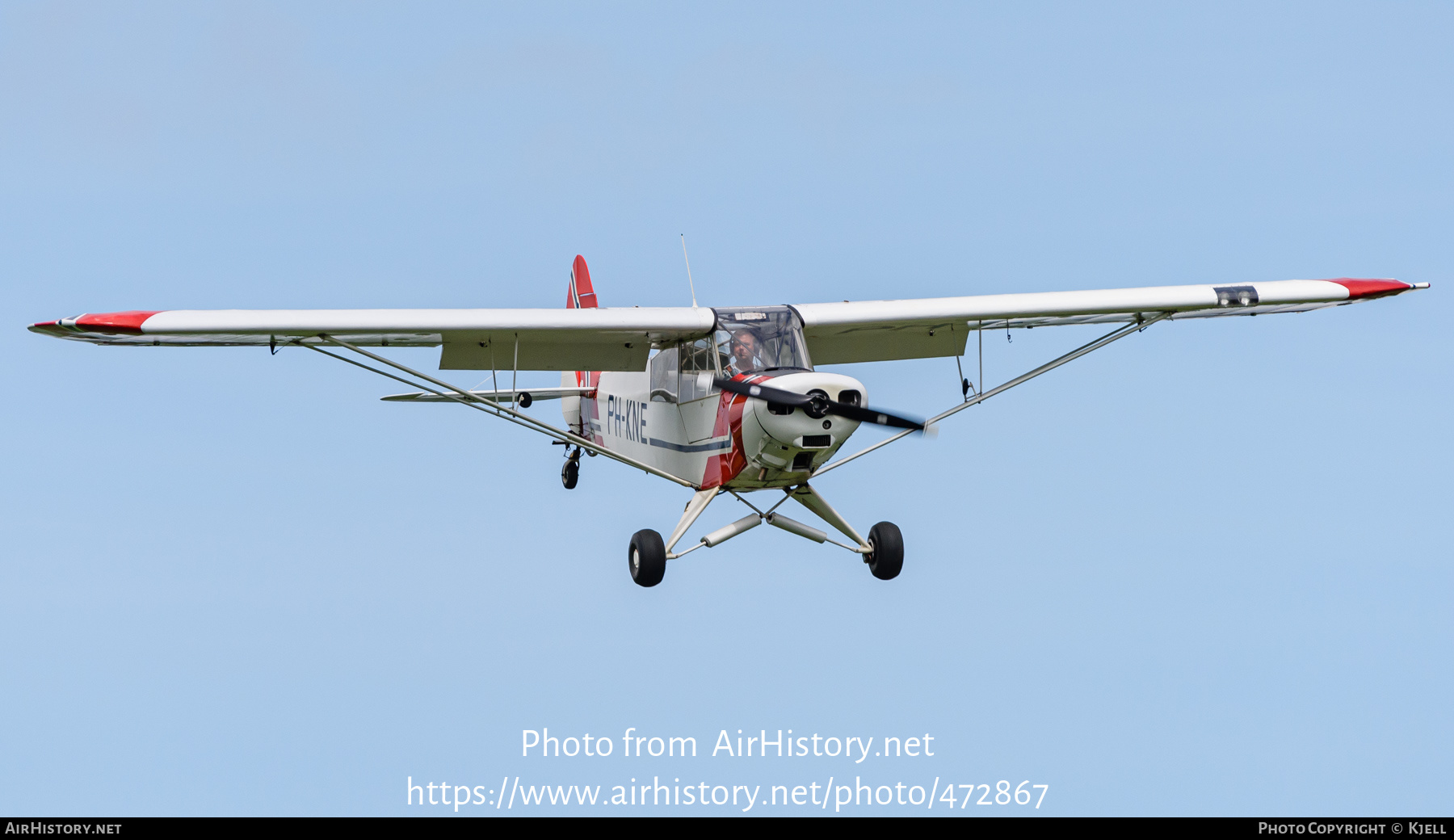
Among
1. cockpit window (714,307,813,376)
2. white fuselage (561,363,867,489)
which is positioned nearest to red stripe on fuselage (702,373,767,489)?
white fuselage (561,363,867,489)

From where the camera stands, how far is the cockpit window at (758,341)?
12.9 meters

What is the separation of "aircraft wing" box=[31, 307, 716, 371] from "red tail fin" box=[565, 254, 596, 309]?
14.2 feet

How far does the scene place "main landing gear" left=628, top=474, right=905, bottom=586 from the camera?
516 inches

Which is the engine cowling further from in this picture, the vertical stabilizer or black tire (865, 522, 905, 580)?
the vertical stabilizer

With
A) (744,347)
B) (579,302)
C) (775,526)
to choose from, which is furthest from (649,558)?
(579,302)

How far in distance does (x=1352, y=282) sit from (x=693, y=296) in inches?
248

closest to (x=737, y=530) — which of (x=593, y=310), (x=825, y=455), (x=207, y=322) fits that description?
(x=825, y=455)

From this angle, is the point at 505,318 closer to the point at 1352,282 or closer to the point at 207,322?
the point at 207,322

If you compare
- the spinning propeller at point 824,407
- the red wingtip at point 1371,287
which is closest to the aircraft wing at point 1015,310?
the red wingtip at point 1371,287

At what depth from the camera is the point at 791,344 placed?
43.0 ft

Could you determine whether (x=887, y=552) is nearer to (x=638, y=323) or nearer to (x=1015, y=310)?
(x=1015, y=310)

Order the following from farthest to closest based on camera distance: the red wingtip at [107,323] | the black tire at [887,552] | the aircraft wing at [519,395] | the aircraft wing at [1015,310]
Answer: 1. the aircraft wing at [519,395]
2. the aircraft wing at [1015,310]
3. the black tire at [887,552]
4. the red wingtip at [107,323]

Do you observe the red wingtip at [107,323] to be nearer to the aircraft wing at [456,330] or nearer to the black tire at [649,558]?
the aircraft wing at [456,330]

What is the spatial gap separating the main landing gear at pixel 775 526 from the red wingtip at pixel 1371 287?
5.05m
